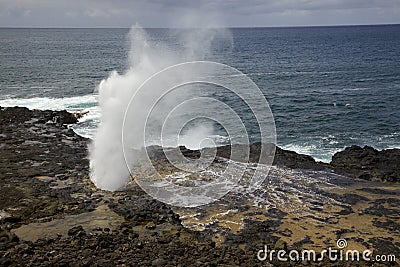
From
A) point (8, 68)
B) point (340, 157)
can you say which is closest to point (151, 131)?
point (340, 157)

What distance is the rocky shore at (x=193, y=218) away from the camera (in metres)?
16.9

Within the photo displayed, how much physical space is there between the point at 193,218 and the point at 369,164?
13.8 meters

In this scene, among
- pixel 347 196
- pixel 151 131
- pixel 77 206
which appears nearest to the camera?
pixel 77 206

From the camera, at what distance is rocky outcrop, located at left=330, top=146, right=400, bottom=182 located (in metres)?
25.7

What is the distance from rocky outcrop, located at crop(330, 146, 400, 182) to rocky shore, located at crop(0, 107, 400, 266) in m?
0.07

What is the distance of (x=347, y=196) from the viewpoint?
22.8m

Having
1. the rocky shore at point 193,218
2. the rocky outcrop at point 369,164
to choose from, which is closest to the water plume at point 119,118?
the rocky shore at point 193,218

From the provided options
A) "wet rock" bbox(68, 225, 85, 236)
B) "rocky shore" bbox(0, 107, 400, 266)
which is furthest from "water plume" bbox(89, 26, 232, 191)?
"wet rock" bbox(68, 225, 85, 236)

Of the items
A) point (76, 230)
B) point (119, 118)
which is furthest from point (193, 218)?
point (119, 118)

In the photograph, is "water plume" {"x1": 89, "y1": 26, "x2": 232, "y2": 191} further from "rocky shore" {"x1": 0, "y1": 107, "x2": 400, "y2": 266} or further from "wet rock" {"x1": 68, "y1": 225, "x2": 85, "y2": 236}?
"wet rock" {"x1": 68, "y1": 225, "x2": 85, "y2": 236}

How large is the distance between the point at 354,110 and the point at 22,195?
123 feet

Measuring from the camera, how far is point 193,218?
808 inches

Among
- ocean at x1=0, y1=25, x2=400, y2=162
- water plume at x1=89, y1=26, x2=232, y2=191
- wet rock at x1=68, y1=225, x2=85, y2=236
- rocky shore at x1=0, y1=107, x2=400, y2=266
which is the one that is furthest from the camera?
ocean at x1=0, y1=25, x2=400, y2=162

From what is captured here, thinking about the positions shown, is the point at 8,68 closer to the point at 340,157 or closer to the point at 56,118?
the point at 56,118
